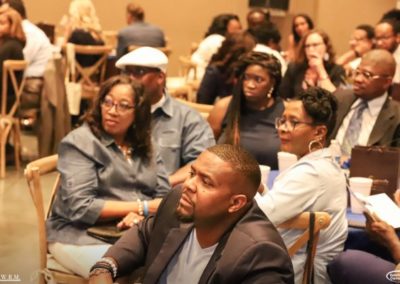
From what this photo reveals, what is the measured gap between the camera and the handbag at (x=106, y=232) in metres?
3.01

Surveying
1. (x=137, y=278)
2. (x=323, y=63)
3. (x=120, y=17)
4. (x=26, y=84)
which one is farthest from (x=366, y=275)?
(x=120, y=17)

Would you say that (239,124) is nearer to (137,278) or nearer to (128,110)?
(128,110)

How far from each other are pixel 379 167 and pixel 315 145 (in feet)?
1.18

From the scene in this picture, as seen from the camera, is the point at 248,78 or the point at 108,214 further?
the point at 248,78

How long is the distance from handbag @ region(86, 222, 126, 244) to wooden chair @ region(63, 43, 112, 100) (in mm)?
4195

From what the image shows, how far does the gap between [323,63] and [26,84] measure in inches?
101

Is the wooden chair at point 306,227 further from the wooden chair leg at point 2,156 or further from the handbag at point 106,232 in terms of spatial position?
the wooden chair leg at point 2,156

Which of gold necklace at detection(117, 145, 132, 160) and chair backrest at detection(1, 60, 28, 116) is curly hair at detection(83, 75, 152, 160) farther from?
chair backrest at detection(1, 60, 28, 116)

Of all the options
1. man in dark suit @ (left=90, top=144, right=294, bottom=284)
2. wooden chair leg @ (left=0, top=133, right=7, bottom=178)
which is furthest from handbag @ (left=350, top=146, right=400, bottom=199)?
wooden chair leg @ (left=0, top=133, right=7, bottom=178)

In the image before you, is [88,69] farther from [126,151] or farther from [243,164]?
[243,164]

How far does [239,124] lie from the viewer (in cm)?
421

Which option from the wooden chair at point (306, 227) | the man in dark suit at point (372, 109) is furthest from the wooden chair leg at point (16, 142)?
the wooden chair at point (306, 227)

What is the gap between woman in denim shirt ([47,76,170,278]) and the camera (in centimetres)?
305

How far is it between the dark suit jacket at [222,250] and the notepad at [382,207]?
0.99 meters
